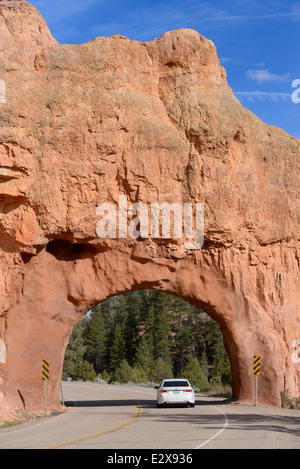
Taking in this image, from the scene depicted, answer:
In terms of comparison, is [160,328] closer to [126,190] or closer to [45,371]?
[126,190]

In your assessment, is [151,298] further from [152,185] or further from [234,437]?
[234,437]

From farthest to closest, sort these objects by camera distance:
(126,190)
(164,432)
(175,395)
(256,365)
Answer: (256,365)
(126,190)
(175,395)
(164,432)

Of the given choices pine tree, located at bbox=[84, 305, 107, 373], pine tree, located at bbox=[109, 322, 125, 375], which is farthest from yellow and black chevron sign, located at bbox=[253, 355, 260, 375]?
pine tree, located at bbox=[84, 305, 107, 373]

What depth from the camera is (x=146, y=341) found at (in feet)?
223

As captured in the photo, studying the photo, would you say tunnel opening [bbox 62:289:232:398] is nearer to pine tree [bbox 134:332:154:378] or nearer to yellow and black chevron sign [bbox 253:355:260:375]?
pine tree [bbox 134:332:154:378]

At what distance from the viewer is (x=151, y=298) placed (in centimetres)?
7106

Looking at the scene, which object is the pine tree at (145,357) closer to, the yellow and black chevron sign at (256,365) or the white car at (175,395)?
the yellow and black chevron sign at (256,365)

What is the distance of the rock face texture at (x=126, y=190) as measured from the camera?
23.6 meters

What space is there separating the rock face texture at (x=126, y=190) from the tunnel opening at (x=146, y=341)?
1441 inches

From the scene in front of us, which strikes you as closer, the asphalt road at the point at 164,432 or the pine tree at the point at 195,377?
the asphalt road at the point at 164,432

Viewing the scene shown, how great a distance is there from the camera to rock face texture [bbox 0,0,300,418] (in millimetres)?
23578

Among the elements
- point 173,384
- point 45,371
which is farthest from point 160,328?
point 45,371

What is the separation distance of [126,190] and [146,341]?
45399mm

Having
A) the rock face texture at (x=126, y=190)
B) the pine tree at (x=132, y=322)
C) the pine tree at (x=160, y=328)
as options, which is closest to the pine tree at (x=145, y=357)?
the pine tree at (x=160, y=328)
